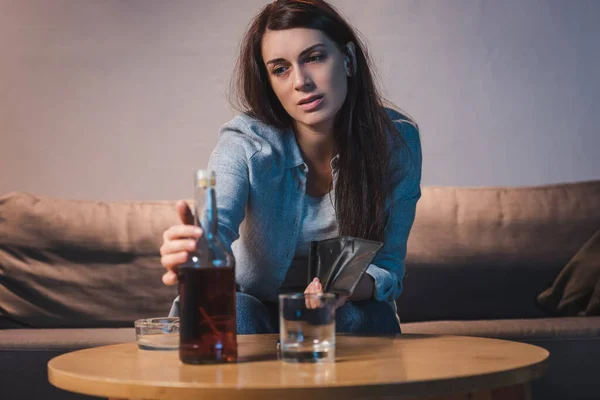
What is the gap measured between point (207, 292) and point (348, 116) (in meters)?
0.94

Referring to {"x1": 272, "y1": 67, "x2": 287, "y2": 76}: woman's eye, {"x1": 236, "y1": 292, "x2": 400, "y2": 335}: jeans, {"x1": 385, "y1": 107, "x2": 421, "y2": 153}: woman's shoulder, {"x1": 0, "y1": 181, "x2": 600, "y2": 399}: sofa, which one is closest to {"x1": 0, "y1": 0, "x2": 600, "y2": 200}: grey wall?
{"x1": 0, "y1": 181, "x2": 600, "y2": 399}: sofa

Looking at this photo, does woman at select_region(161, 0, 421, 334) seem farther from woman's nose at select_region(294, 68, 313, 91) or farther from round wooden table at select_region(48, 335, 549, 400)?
round wooden table at select_region(48, 335, 549, 400)

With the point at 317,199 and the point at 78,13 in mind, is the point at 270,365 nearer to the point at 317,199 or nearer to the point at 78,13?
the point at 317,199

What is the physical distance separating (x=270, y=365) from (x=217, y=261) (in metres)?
0.15

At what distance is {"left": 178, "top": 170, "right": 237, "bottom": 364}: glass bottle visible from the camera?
0.93 metres

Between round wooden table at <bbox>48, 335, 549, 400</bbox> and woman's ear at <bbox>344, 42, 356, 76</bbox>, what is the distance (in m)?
0.84

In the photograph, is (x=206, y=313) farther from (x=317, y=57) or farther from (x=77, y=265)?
(x=77, y=265)

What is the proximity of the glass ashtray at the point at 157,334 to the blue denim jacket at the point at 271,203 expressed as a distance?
1.48 ft

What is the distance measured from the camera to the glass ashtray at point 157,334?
1163 mm

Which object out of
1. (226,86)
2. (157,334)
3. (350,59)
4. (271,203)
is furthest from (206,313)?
(226,86)

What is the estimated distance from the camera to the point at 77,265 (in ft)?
8.36

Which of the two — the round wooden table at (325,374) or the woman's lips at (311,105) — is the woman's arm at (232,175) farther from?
the round wooden table at (325,374)

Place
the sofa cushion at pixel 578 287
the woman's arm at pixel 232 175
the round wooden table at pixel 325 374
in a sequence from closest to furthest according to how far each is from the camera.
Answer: the round wooden table at pixel 325 374 < the woman's arm at pixel 232 175 < the sofa cushion at pixel 578 287

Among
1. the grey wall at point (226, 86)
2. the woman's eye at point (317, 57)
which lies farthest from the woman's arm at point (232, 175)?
the grey wall at point (226, 86)
